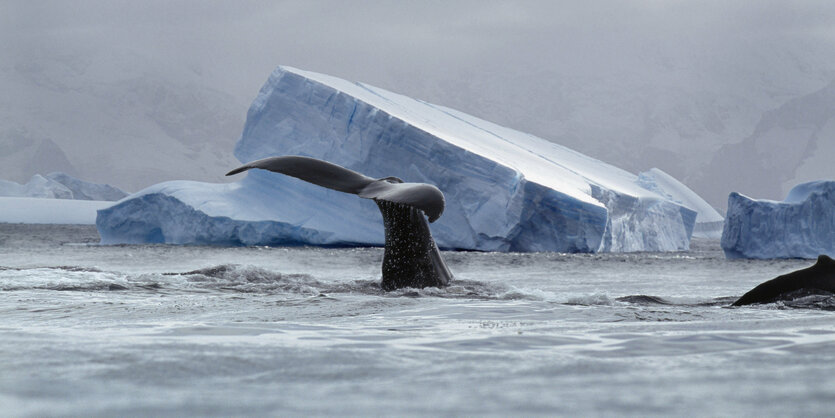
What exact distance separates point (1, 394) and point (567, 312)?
139 inches

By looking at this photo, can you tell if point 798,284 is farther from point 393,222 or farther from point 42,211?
point 42,211

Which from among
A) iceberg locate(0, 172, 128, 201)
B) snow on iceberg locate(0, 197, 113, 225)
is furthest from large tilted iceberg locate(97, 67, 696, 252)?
iceberg locate(0, 172, 128, 201)

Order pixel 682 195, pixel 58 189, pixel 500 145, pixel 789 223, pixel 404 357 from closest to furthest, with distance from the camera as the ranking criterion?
pixel 404 357, pixel 789 223, pixel 500 145, pixel 682 195, pixel 58 189

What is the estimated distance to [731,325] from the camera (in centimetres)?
405

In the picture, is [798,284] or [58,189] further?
[58,189]

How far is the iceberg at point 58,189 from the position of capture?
5253cm

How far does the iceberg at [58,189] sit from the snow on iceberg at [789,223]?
43377 millimetres

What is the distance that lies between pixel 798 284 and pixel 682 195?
107 feet

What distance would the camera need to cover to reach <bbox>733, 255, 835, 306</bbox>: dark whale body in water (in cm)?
565

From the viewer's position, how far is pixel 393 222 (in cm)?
709

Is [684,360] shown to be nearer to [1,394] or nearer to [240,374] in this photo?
[240,374]

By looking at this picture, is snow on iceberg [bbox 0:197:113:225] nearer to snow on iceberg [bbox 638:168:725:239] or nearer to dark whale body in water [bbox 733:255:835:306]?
snow on iceberg [bbox 638:168:725:239]

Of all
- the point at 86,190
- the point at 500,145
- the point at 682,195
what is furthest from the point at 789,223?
the point at 86,190

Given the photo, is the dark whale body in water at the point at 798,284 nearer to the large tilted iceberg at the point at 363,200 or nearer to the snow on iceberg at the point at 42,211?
the large tilted iceberg at the point at 363,200
